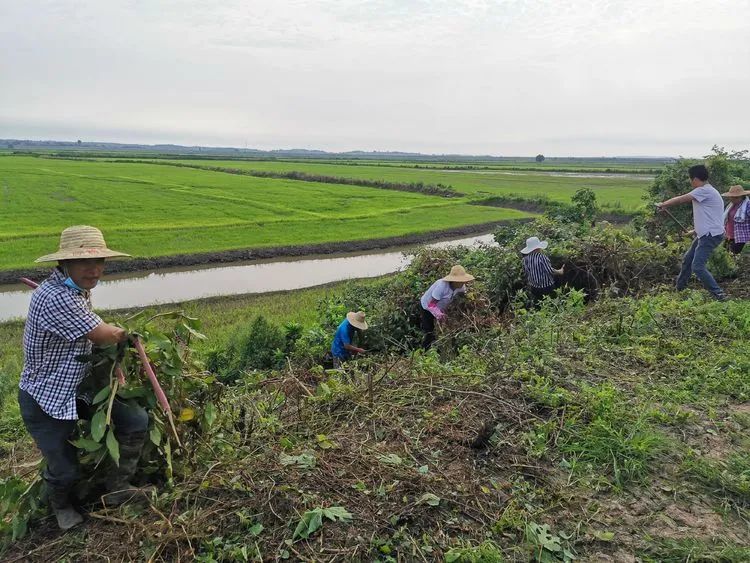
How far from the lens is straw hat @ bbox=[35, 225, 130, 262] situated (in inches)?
104

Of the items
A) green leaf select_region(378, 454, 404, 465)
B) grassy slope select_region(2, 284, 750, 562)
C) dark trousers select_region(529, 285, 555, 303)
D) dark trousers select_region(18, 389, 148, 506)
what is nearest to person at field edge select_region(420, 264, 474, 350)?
dark trousers select_region(529, 285, 555, 303)

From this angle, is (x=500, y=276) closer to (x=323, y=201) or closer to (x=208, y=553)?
(x=208, y=553)

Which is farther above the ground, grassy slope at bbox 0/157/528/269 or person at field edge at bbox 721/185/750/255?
person at field edge at bbox 721/185/750/255

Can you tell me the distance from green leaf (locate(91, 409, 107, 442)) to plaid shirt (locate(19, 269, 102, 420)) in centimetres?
15

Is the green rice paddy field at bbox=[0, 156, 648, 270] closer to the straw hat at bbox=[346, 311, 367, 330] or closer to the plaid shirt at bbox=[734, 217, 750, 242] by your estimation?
the straw hat at bbox=[346, 311, 367, 330]

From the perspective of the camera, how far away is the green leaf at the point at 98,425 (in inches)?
103

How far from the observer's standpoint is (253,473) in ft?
9.56

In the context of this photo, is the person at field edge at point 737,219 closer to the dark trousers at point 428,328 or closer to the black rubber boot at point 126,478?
the dark trousers at point 428,328

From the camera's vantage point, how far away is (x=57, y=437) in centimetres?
273

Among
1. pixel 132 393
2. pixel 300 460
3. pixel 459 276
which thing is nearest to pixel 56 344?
pixel 132 393

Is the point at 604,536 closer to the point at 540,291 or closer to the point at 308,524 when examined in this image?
the point at 308,524

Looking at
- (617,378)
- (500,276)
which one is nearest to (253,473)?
(617,378)

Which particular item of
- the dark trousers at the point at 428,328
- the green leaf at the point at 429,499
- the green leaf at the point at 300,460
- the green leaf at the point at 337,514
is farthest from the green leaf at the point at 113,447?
the dark trousers at the point at 428,328

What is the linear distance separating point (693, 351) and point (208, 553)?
424 centimetres
